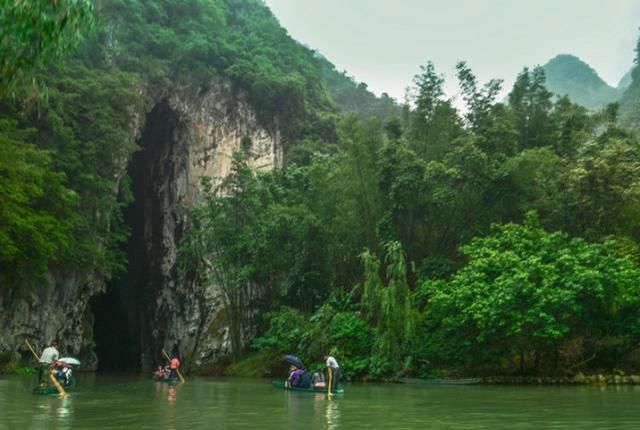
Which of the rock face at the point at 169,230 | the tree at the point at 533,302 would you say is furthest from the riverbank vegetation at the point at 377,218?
the rock face at the point at 169,230

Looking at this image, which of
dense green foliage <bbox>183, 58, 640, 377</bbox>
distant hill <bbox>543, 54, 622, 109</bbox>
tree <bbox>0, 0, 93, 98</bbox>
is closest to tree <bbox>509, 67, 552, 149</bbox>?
dense green foliage <bbox>183, 58, 640, 377</bbox>

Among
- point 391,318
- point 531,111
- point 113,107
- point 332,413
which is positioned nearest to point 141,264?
point 113,107

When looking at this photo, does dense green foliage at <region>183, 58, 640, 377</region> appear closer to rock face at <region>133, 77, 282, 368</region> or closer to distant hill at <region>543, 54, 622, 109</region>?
rock face at <region>133, 77, 282, 368</region>

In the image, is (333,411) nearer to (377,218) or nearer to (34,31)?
(34,31)

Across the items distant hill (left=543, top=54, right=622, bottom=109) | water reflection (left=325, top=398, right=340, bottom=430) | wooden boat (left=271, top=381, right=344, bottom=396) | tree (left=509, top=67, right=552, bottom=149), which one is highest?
distant hill (left=543, top=54, right=622, bottom=109)

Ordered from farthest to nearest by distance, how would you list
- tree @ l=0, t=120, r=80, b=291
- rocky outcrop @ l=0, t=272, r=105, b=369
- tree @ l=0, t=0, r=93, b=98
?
rocky outcrop @ l=0, t=272, r=105, b=369 < tree @ l=0, t=120, r=80, b=291 < tree @ l=0, t=0, r=93, b=98

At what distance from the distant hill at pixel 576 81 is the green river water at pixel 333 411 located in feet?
282

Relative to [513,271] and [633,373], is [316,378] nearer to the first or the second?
[513,271]

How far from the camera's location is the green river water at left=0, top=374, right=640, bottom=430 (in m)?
8.77

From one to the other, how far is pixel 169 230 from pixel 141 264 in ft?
15.0

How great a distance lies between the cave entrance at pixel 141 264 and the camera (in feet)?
126

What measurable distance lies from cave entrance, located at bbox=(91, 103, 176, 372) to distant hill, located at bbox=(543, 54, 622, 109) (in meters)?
70.1

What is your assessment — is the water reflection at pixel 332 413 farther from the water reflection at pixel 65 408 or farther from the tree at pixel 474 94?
the tree at pixel 474 94

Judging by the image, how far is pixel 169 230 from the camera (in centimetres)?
3716
